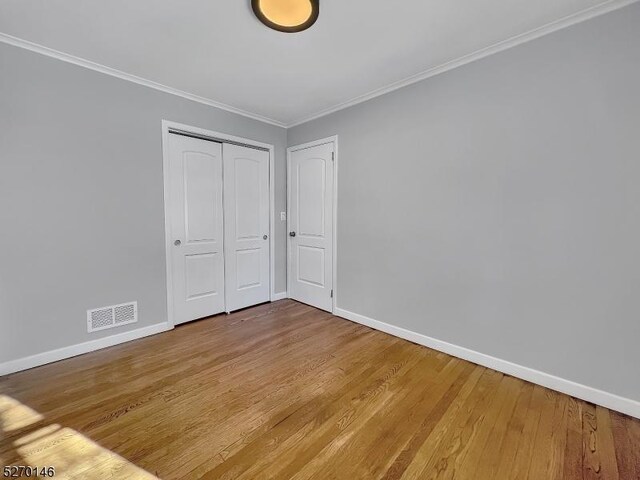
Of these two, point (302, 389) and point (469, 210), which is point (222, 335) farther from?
point (469, 210)

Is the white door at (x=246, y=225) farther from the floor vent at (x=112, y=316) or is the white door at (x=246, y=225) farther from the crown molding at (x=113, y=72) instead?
the floor vent at (x=112, y=316)

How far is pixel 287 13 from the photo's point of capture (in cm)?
173

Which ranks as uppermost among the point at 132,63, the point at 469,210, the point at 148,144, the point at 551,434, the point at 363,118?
the point at 132,63

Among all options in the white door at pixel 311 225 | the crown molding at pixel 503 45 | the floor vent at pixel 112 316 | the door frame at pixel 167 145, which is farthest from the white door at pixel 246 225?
the crown molding at pixel 503 45

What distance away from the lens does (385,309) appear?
114 inches

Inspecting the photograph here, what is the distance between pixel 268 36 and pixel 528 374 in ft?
10.2

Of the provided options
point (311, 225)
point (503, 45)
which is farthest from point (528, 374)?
point (311, 225)

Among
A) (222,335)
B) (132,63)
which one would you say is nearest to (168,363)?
(222,335)

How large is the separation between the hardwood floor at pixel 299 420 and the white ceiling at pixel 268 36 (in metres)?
2.51

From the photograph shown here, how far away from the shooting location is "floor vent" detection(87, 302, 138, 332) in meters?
2.46

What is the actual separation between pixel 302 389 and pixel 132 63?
9.80 feet

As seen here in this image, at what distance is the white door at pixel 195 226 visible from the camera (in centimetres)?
294

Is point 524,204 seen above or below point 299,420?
above

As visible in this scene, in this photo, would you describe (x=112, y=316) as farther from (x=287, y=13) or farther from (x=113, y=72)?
(x=287, y=13)
